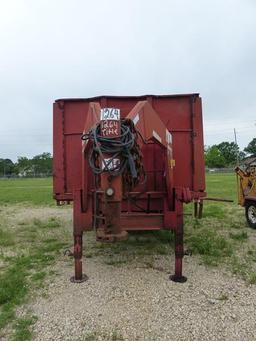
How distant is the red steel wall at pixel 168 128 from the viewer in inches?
281

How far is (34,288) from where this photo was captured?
526 cm

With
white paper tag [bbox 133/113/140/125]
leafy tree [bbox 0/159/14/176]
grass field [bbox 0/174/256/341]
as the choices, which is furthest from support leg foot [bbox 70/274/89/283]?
leafy tree [bbox 0/159/14/176]

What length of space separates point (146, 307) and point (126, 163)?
66.8 inches

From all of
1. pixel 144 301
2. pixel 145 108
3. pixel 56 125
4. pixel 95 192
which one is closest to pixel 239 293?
pixel 144 301

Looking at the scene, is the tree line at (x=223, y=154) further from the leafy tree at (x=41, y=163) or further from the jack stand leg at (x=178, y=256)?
the jack stand leg at (x=178, y=256)

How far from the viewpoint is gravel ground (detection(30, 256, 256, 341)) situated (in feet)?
12.9

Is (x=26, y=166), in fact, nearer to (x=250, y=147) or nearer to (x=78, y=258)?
(x=250, y=147)

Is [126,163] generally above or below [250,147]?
below

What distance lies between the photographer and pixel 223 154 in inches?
4865

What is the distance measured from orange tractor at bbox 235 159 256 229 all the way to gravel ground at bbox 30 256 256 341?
4.31m

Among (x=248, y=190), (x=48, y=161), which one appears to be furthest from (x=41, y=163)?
(x=248, y=190)

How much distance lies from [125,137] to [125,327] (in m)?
2.11

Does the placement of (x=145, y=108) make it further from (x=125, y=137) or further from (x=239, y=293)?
(x=239, y=293)

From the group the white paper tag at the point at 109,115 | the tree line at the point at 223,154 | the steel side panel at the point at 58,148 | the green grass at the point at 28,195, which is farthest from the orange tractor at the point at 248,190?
the tree line at the point at 223,154
